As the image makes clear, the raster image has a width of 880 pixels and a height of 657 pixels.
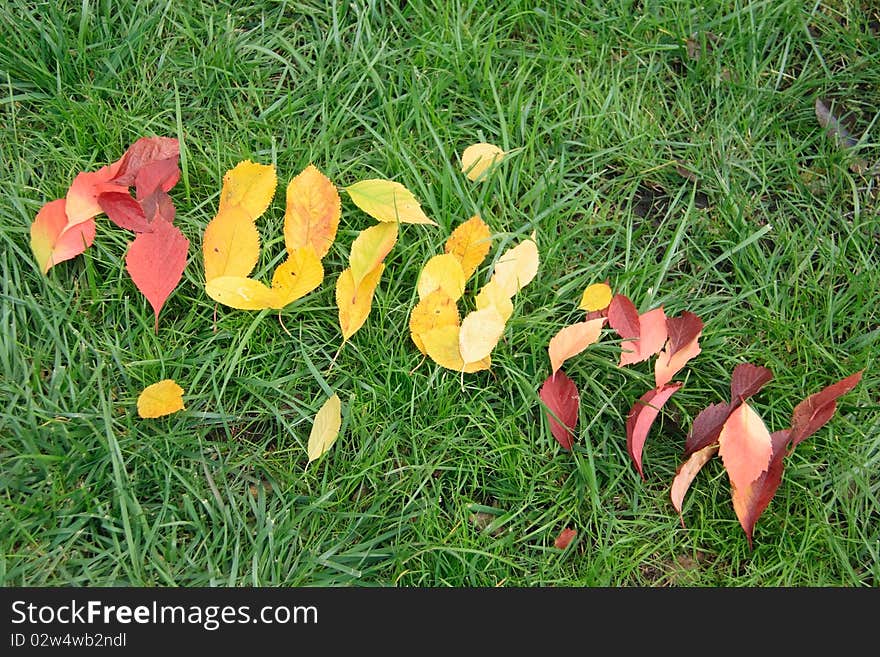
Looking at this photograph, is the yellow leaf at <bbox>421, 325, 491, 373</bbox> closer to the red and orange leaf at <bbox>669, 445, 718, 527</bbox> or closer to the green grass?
the green grass

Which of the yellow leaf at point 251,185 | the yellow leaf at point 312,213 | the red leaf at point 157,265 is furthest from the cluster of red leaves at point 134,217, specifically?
the yellow leaf at point 312,213

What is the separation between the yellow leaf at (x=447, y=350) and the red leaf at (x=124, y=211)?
0.72 meters

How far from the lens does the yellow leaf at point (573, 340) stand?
1866mm

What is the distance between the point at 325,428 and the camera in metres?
1.81

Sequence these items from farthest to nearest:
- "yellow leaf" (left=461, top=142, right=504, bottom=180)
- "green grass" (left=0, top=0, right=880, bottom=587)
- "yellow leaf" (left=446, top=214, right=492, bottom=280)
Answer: "yellow leaf" (left=461, top=142, right=504, bottom=180), "yellow leaf" (left=446, top=214, right=492, bottom=280), "green grass" (left=0, top=0, right=880, bottom=587)

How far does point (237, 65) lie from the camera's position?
2178 mm

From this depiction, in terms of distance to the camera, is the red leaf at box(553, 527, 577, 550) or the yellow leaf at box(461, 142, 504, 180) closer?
the red leaf at box(553, 527, 577, 550)

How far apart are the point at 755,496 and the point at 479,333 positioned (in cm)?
70

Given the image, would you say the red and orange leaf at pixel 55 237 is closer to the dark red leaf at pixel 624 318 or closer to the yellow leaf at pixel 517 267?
the yellow leaf at pixel 517 267

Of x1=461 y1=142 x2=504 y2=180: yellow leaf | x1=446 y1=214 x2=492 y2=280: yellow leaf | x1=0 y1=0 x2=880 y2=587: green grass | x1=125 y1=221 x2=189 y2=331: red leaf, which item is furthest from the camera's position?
x1=461 y1=142 x2=504 y2=180: yellow leaf

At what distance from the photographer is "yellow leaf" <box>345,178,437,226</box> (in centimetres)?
196

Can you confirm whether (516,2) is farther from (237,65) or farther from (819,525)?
(819,525)

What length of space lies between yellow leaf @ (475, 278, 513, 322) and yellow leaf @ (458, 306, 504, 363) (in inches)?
1.6

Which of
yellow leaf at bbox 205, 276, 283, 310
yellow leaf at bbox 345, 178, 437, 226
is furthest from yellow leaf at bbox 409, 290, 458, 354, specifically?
yellow leaf at bbox 205, 276, 283, 310
